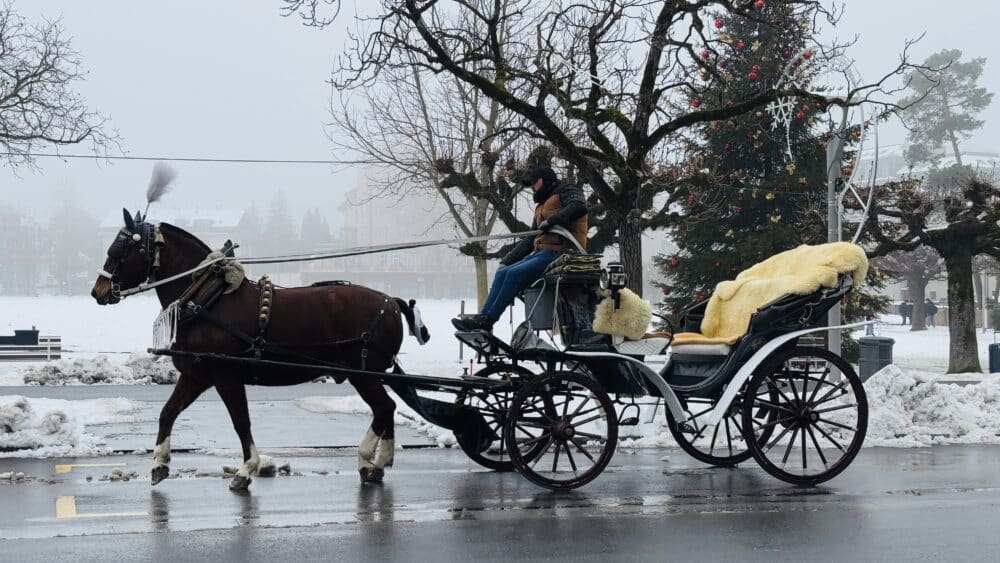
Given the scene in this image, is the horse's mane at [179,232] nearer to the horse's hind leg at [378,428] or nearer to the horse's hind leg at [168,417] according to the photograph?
the horse's hind leg at [168,417]

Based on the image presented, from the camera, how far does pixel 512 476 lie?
9891 millimetres

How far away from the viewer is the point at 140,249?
911cm

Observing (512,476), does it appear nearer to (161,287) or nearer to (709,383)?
(709,383)

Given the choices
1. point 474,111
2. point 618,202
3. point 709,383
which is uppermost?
point 474,111

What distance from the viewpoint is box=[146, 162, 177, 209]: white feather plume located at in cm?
940

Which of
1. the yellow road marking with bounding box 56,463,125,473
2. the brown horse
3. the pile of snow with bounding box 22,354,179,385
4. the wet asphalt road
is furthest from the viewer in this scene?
the pile of snow with bounding box 22,354,179,385

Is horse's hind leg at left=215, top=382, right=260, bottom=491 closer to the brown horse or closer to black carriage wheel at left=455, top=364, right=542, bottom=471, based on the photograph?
the brown horse

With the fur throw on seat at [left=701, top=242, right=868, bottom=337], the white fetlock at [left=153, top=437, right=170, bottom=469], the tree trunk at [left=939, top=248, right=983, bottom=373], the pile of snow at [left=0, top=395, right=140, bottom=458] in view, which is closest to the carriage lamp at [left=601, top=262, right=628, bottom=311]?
the fur throw on seat at [left=701, top=242, right=868, bottom=337]

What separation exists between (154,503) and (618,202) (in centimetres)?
1113

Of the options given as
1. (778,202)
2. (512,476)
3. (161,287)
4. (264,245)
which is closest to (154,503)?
(161,287)

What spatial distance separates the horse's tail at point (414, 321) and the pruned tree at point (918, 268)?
42.7 metres

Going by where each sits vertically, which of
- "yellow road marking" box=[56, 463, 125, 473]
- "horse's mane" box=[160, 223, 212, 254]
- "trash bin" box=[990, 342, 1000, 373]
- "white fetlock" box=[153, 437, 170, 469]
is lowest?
"yellow road marking" box=[56, 463, 125, 473]

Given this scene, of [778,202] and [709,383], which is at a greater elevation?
[778,202]

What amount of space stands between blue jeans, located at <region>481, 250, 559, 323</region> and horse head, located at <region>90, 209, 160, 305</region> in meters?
2.80
